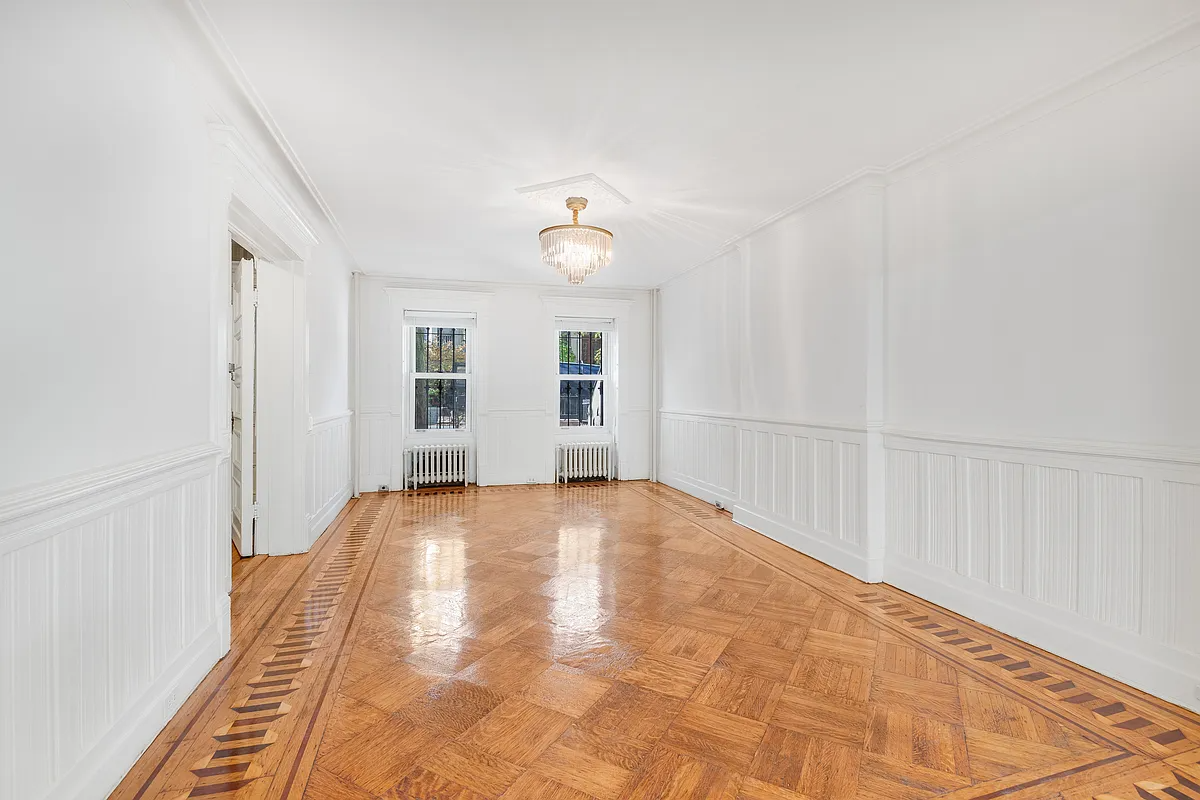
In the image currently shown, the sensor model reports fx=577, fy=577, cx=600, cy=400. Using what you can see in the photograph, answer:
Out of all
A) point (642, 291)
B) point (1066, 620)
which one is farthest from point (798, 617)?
point (642, 291)

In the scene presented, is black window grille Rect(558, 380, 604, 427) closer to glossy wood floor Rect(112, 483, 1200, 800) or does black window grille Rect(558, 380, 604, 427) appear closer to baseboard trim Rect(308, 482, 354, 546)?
baseboard trim Rect(308, 482, 354, 546)

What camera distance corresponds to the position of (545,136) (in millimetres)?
2945

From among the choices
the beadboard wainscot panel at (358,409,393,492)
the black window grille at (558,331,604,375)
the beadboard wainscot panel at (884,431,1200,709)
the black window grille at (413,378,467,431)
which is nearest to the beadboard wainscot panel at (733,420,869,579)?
the beadboard wainscot panel at (884,431,1200,709)

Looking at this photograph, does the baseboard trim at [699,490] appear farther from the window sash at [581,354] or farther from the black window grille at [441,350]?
the black window grille at [441,350]

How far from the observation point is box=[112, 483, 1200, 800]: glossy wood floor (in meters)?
1.71

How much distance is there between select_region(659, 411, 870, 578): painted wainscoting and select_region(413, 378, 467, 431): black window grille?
9.54ft

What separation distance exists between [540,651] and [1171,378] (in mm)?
2727

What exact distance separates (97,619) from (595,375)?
6129 millimetres

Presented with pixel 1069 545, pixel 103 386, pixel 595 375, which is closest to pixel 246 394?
pixel 103 386

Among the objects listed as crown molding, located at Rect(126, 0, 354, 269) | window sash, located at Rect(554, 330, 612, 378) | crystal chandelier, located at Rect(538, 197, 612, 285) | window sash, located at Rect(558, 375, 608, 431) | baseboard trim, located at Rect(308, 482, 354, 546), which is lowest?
baseboard trim, located at Rect(308, 482, 354, 546)

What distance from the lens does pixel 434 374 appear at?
7.00 meters

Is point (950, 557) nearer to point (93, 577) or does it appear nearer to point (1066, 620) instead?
point (1066, 620)

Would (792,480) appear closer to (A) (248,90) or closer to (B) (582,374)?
(B) (582,374)

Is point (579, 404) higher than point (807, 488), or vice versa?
point (579, 404)
